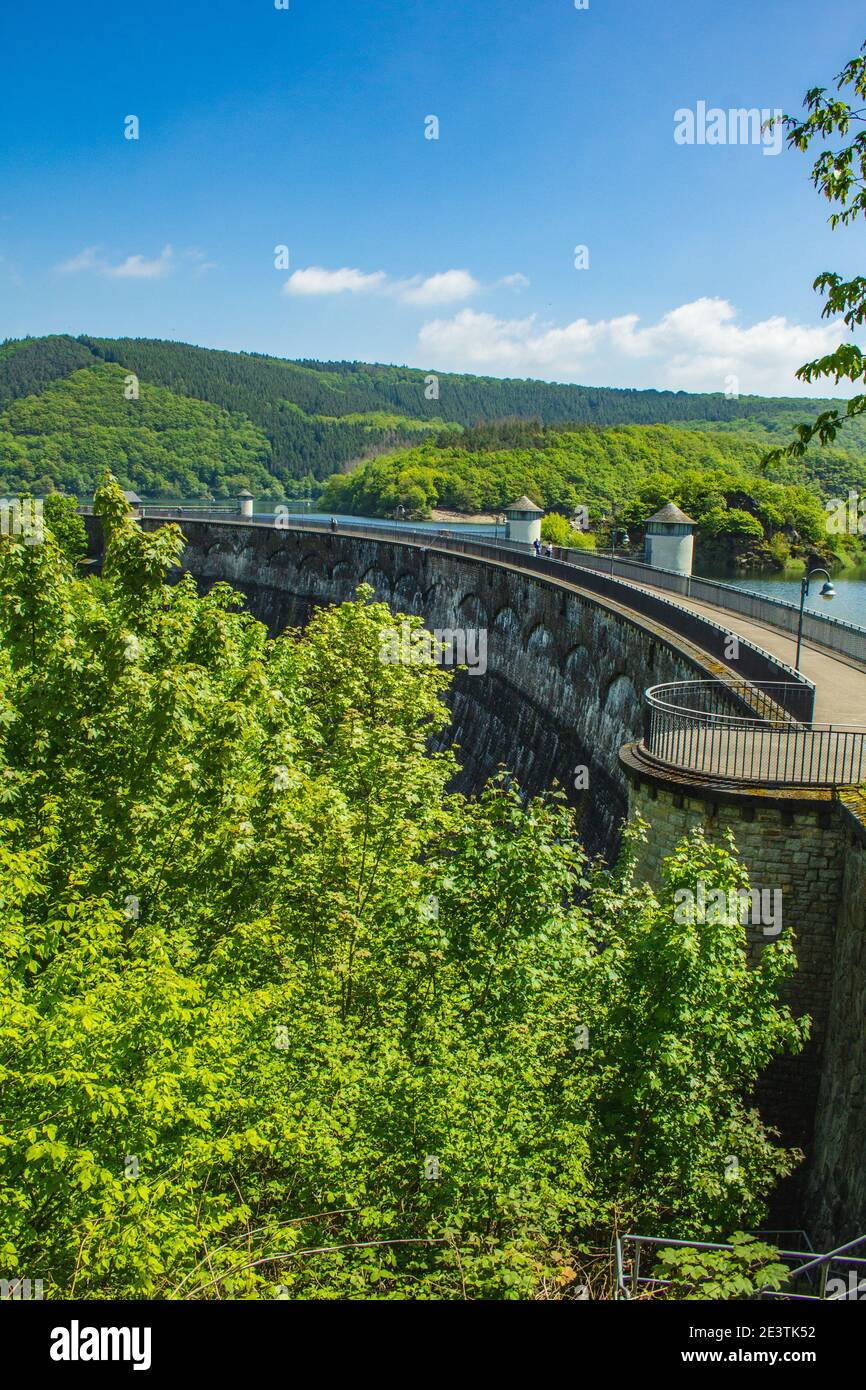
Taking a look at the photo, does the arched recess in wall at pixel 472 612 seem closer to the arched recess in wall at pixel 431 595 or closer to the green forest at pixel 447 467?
the arched recess in wall at pixel 431 595

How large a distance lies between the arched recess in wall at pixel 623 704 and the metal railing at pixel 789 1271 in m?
12.8

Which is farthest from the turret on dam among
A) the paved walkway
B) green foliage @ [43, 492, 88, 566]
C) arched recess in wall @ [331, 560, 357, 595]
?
green foliage @ [43, 492, 88, 566]

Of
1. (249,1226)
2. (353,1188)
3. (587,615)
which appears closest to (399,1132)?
(353,1188)

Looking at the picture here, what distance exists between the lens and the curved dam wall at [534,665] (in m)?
23.8

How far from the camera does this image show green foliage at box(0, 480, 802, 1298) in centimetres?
805

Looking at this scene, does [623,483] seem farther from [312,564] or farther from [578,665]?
[578,665]

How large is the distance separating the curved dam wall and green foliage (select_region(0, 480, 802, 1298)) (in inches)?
210

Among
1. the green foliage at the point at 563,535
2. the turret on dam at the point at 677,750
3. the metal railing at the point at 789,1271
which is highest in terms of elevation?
the green foliage at the point at 563,535

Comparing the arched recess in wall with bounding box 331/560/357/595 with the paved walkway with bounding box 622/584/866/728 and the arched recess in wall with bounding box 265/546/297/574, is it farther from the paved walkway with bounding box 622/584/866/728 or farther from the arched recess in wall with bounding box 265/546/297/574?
the paved walkway with bounding box 622/584/866/728

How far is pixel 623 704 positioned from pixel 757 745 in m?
10.7

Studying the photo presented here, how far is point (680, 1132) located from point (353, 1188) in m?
3.36

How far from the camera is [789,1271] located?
23.5 ft

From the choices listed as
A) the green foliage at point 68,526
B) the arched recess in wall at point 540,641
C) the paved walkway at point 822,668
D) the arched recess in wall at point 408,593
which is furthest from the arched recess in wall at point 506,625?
the green foliage at point 68,526
